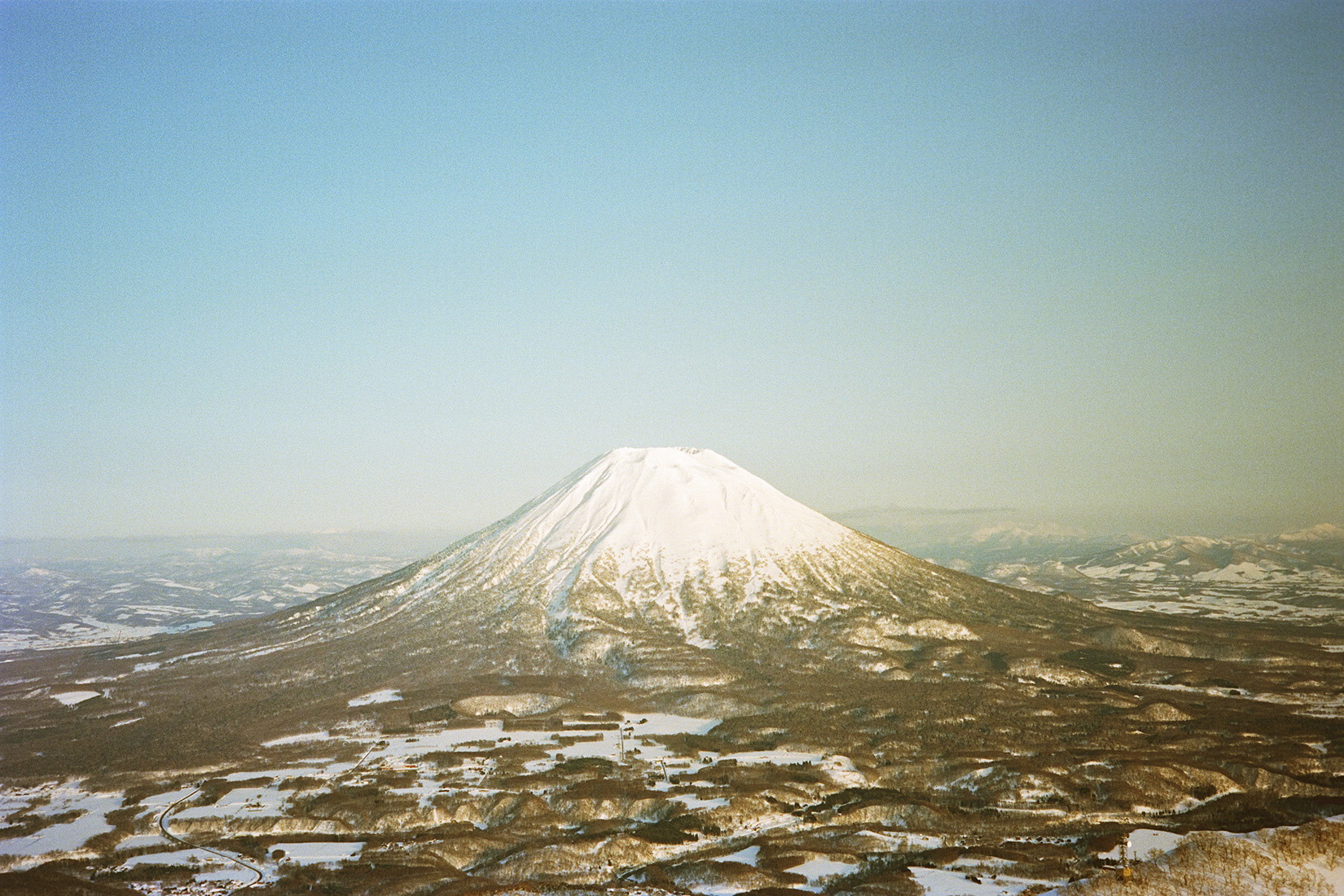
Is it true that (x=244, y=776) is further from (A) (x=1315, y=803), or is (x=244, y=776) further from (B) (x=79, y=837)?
(A) (x=1315, y=803)

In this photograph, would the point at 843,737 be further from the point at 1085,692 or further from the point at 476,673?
the point at 476,673

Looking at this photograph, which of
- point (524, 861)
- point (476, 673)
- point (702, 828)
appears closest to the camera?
point (524, 861)

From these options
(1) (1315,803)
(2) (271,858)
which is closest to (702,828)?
(2) (271,858)

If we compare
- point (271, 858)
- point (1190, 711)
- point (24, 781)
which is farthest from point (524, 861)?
point (1190, 711)

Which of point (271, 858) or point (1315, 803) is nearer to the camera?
point (271, 858)

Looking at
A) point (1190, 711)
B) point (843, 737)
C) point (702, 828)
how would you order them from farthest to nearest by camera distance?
1. point (1190, 711)
2. point (843, 737)
3. point (702, 828)

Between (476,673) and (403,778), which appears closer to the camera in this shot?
(403,778)

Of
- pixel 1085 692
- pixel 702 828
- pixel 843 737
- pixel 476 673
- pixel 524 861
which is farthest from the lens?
pixel 476 673

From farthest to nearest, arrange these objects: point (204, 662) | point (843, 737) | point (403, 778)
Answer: point (204, 662)
point (843, 737)
point (403, 778)
